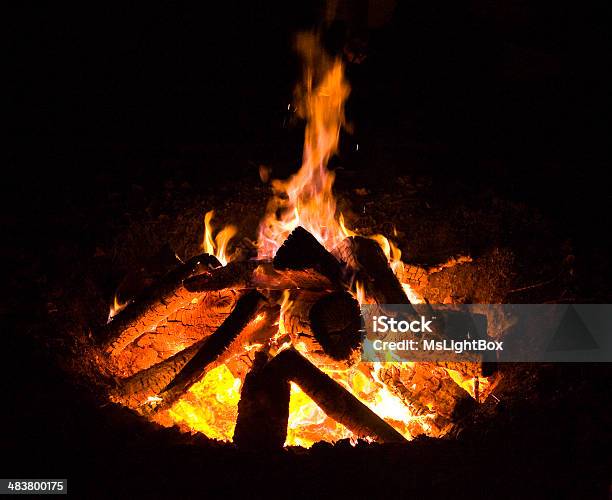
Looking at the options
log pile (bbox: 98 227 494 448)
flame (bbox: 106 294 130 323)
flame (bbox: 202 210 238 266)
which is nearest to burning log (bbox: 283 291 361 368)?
log pile (bbox: 98 227 494 448)

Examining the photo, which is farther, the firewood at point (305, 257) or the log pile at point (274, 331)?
the firewood at point (305, 257)

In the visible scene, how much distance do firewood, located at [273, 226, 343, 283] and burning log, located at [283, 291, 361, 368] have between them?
128 millimetres

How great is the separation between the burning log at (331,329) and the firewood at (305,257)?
128 millimetres

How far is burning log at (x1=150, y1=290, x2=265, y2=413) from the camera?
235 centimetres

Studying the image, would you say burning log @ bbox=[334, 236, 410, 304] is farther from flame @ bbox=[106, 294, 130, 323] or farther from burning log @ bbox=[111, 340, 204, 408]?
flame @ bbox=[106, 294, 130, 323]

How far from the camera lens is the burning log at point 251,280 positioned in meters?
2.56

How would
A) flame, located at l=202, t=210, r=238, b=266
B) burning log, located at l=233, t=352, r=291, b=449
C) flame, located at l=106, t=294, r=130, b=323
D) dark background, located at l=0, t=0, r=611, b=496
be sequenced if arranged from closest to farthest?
burning log, located at l=233, t=352, r=291, b=449 < flame, located at l=106, t=294, r=130, b=323 < flame, located at l=202, t=210, r=238, b=266 < dark background, located at l=0, t=0, r=611, b=496

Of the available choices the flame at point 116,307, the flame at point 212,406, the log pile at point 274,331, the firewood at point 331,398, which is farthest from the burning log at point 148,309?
the firewood at point 331,398

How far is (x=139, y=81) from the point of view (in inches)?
183

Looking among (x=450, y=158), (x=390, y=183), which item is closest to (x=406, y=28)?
(x=450, y=158)

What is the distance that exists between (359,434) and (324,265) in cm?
79

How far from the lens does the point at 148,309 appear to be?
2.62m

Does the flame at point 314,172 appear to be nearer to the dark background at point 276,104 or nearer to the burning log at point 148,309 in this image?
the dark background at point 276,104

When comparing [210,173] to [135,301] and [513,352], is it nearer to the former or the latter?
[135,301]
